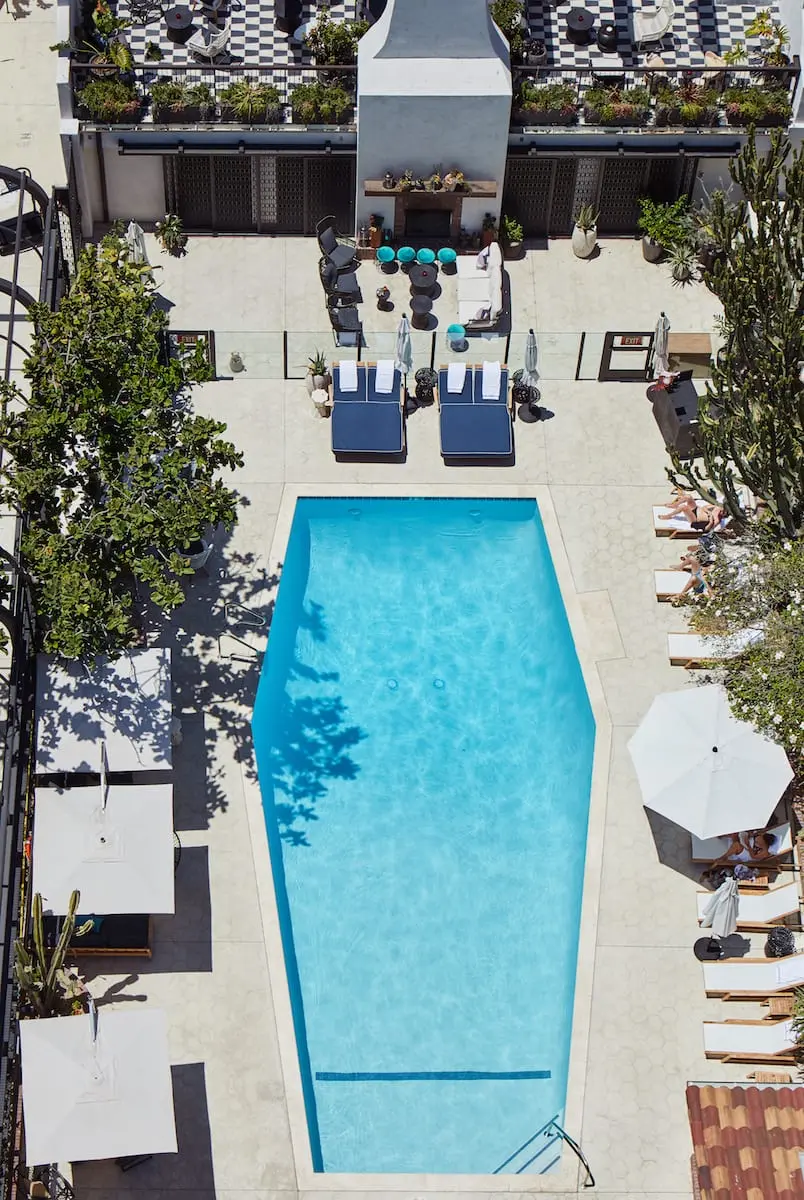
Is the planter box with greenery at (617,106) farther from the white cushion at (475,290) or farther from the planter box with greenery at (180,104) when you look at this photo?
the planter box with greenery at (180,104)

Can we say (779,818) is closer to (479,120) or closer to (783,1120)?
(783,1120)

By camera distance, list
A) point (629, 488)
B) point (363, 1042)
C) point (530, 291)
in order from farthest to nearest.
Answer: point (530, 291) < point (629, 488) < point (363, 1042)

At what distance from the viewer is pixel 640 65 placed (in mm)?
38156

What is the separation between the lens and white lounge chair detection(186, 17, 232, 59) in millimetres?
37344

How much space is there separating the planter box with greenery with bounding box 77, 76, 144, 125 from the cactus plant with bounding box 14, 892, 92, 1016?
57.8 feet

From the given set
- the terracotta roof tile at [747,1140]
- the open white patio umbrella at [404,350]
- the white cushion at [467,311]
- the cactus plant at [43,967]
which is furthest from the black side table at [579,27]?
the terracotta roof tile at [747,1140]

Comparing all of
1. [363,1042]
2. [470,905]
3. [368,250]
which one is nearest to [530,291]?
[368,250]

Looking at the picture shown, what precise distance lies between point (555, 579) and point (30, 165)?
16.1 m

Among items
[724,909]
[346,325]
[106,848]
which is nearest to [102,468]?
[106,848]

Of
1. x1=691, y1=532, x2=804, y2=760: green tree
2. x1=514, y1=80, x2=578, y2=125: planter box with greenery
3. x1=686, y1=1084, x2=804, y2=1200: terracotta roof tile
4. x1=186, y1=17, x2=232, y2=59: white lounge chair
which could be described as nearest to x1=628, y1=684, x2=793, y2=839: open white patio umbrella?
x1=691, y1=532, x2=804, y2=760: green tree

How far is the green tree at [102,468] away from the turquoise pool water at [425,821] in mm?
4902

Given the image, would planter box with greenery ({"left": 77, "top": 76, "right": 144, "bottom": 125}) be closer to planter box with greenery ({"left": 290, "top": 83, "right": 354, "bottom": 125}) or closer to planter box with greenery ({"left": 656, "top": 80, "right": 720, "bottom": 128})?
planter box with greenery ({"left": 290, "top": 83, "right": 354, "bottom": 125})

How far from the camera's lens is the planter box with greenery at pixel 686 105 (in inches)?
1453

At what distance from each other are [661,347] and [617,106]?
5.58m
